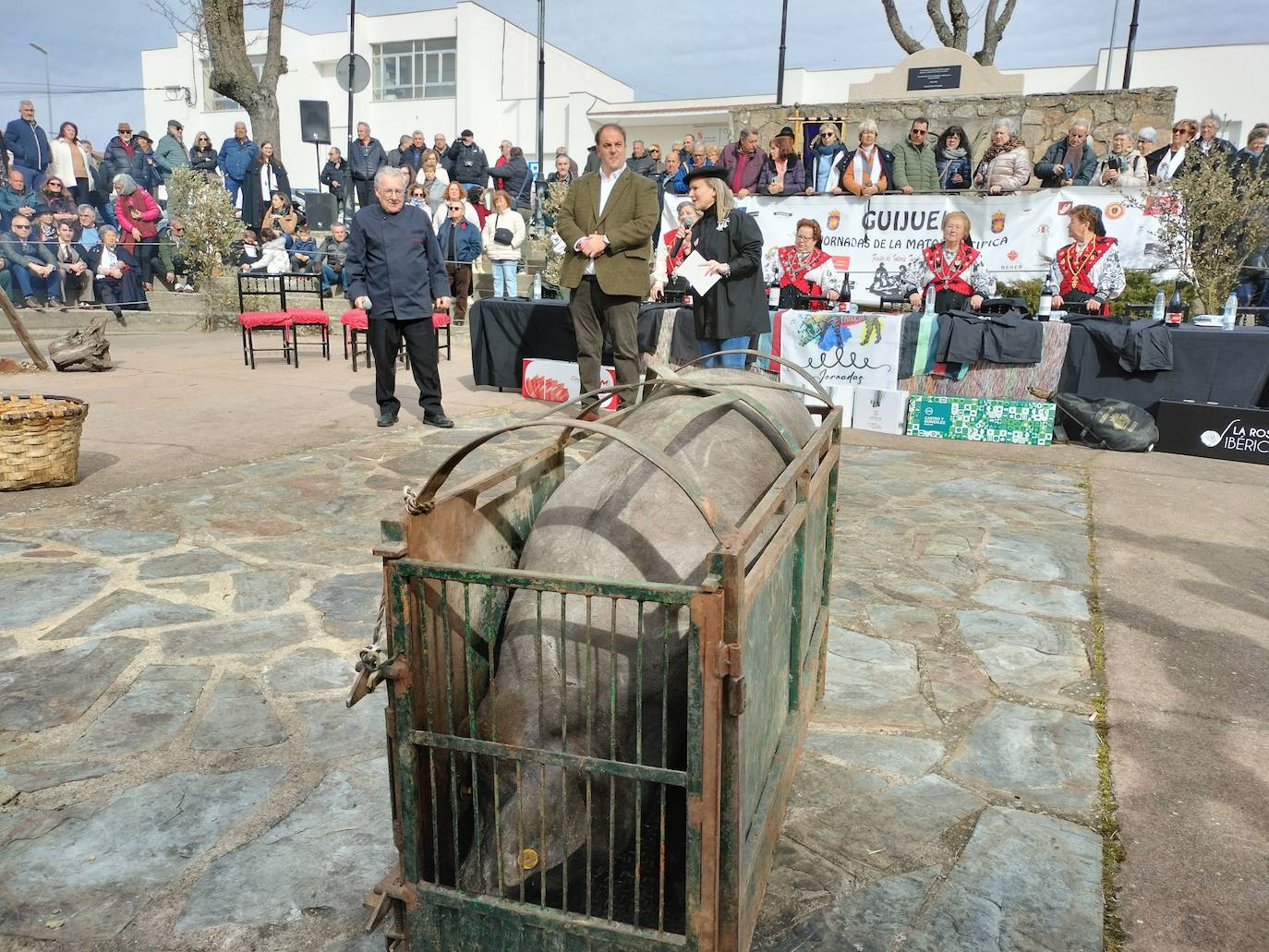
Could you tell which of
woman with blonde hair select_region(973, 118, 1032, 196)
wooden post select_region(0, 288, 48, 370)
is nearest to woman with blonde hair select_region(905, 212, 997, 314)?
woman with blonde hair select_region(973, 118, 1032, 196)

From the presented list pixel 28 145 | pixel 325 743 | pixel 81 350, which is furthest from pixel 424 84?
pixel 325 743

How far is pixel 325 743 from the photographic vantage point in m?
3.14

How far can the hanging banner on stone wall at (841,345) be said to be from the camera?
8555 millimetres

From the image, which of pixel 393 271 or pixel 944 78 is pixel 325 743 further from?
pixel 944 78

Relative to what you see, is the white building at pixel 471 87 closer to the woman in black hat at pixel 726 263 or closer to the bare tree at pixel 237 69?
the bare tree at pixel 237 69

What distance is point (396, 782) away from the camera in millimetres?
2061

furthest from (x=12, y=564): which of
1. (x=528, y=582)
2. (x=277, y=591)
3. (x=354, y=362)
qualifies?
(x=354, y=362)

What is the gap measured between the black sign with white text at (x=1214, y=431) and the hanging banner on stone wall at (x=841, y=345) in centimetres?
227

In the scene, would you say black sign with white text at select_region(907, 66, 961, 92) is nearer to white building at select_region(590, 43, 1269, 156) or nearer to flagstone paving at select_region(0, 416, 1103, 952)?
white building at select_region(590, 43, 1269, 156)

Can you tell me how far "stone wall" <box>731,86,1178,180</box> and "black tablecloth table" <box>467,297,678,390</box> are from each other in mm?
9081

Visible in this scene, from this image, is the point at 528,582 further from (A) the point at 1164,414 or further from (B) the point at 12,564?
(A) the point at 1164,414

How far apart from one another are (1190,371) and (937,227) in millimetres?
4349

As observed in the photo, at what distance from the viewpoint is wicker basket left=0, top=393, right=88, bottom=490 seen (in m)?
5.57

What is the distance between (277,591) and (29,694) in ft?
3.86
